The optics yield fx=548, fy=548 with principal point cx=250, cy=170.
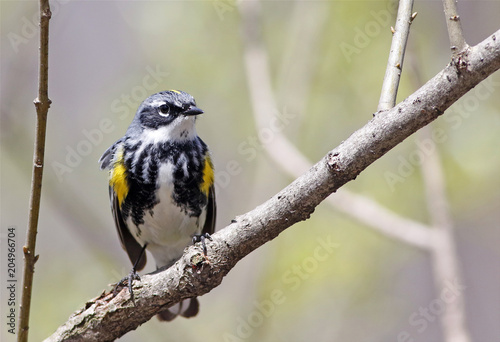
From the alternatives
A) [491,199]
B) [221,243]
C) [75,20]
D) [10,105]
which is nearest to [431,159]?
[491,199]

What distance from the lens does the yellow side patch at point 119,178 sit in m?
4.12

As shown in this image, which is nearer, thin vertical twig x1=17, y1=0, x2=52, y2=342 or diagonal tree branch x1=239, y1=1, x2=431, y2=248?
thin vertical twig x1=17, y1=0, x2=52, y2=342

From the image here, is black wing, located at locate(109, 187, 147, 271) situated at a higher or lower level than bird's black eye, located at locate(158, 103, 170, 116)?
lower

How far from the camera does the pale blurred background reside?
5293 millimetres

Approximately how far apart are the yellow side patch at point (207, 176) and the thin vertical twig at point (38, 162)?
65.5 inches

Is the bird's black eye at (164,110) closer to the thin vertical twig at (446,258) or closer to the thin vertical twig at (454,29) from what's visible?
the thin vertical twig at (446,258)

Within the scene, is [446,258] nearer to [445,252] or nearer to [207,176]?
[445,252]

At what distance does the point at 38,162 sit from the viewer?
2549mm

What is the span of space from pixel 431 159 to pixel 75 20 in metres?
4.91

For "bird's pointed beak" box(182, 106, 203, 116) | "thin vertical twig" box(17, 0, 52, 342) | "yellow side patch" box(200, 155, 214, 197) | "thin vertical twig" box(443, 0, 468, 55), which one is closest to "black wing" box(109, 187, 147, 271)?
"yellow side patch" box(200, 155, 214, 197)

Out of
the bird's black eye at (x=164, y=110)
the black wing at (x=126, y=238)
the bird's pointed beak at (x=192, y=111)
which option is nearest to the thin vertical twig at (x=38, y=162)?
the black wing at (x=126, y=238)

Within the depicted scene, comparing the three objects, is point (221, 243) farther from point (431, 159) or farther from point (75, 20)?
point (75, 20)

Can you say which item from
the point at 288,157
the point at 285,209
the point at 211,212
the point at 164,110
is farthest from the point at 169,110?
the point at 285,209

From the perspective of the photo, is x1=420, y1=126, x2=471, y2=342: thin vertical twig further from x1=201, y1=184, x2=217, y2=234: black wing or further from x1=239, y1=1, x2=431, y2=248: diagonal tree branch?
x1=201, y1=184, x2=217, y2=234: black wing
